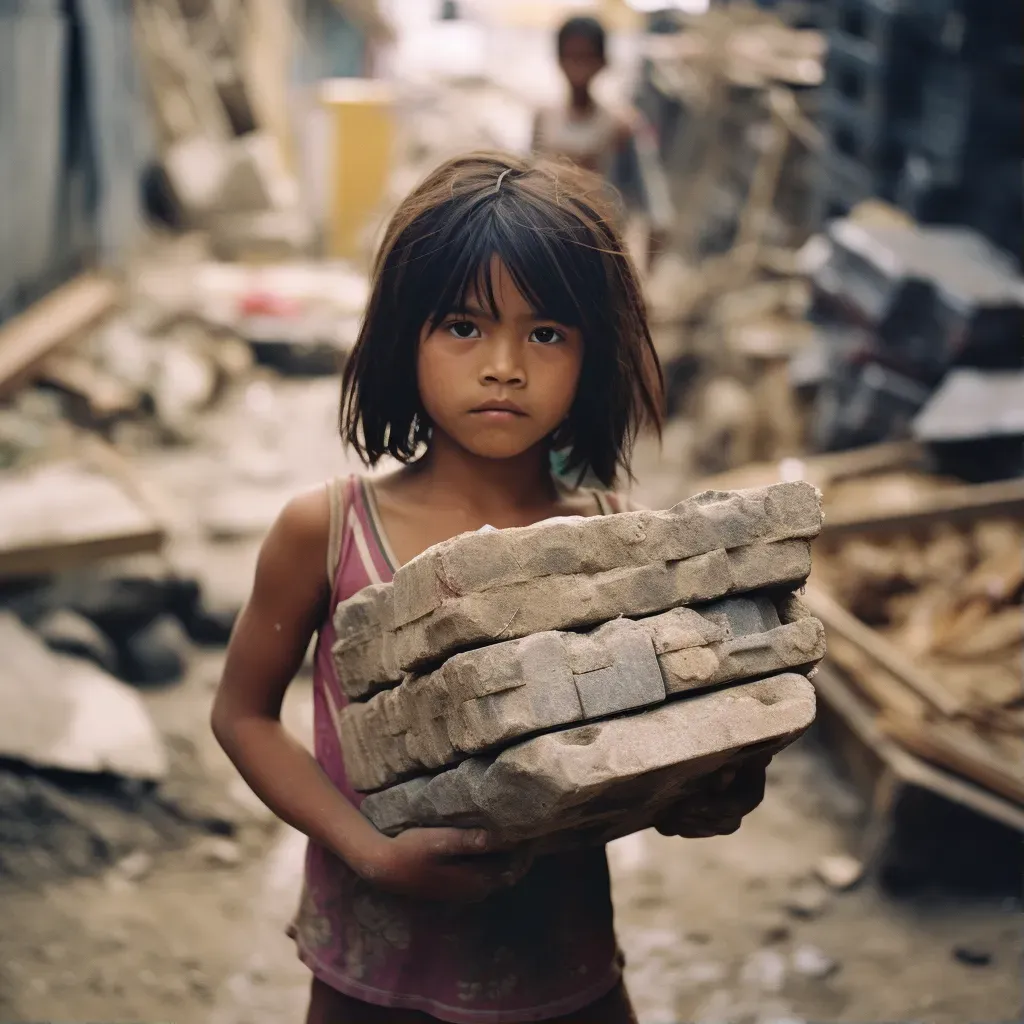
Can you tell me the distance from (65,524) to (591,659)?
3457 millimetres

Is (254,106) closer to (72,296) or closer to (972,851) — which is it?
(72,296)

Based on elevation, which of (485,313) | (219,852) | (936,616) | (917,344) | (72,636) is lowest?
(219,852)

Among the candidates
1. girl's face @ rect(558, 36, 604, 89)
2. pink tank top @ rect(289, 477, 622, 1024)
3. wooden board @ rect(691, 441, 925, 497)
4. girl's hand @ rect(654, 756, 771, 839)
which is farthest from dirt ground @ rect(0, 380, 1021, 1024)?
girl's face @ rect(558, 36, 604, 89)

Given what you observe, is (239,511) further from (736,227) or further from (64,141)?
(736,227)

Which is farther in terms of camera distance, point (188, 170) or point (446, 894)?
point (188, 170)

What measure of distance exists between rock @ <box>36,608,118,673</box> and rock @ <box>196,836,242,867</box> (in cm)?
86

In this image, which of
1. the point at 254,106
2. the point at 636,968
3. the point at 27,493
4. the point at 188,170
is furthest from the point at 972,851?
the point at 254,106

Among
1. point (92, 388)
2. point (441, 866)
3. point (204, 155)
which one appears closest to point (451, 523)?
point (441, 866)

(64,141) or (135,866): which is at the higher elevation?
(64,141)

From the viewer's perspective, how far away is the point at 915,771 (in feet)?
12.1

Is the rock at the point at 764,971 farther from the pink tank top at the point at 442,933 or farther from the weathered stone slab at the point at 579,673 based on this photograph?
the weathered stone slab at the point at 579,673

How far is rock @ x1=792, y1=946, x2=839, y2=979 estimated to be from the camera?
11.7ft

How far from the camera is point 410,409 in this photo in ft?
6.29

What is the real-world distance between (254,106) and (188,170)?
A: 1.94 metres
